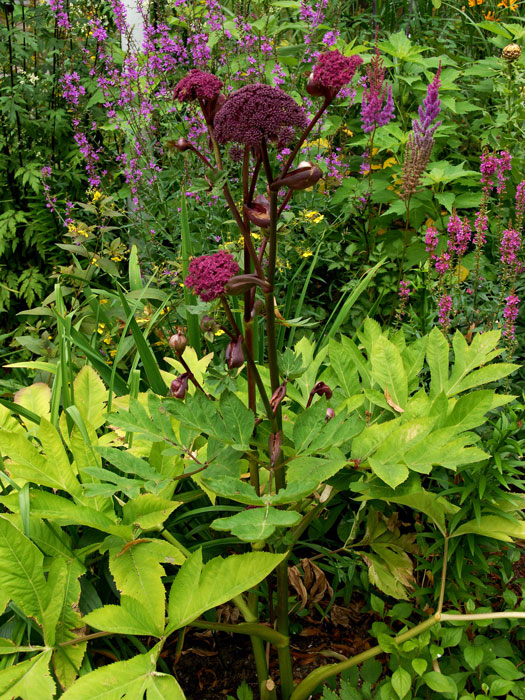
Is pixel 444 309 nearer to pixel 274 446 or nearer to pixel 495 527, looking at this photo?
pixel 495 527

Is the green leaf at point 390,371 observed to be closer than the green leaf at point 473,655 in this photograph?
No

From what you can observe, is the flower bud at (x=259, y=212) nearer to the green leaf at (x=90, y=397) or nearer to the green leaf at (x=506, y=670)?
the green leaf at (x=90, y=397)

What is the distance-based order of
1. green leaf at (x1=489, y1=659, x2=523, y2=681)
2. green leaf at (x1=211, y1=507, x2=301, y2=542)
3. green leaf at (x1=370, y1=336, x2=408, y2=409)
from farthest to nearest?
green leaf at (x1=370, y1=336, x2=408, y2=409), green leaf at (x1=489, y1=659, x2=523, y2=681), green leaf at (x1=211, y1=507, x2=301, y2=542)

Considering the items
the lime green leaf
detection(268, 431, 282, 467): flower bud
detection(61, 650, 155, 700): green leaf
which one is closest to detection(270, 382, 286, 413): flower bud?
detection(268, 431, 282, 467): flower bud

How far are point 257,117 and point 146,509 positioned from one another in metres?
0.69

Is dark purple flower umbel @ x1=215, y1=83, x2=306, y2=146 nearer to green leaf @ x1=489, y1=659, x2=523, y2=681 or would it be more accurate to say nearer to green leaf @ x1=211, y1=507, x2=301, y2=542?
green leaf @ x1=211, y1=507, x2=301, y2=542

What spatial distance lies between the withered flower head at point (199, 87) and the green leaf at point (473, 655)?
3.57ft

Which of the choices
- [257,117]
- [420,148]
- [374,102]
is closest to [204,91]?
[257,117]

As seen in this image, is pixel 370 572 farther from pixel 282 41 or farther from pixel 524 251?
pixel 282 41

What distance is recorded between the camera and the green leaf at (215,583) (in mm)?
915

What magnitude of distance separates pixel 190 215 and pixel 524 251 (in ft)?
4.49

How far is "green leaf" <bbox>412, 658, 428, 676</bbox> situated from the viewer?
1.07 metres

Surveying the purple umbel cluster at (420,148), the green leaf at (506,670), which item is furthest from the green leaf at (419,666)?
the purple umbel cluster at (420,148)

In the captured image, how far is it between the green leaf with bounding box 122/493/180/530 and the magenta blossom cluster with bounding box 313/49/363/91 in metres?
0.73
